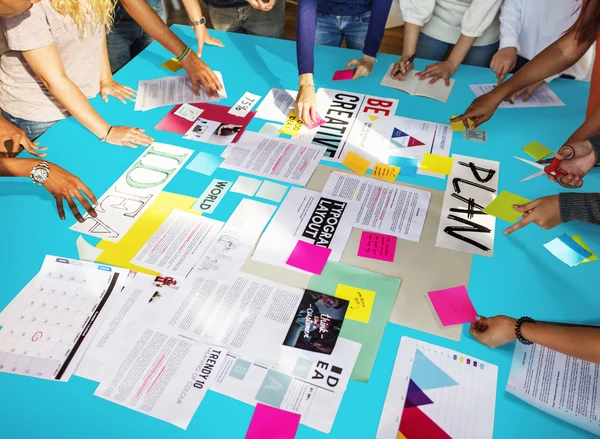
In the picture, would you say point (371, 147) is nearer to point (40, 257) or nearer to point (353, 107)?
point (353, 107)

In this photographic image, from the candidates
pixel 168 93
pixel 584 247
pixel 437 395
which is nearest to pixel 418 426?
pixel 437 395

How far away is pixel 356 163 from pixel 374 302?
0.51 m

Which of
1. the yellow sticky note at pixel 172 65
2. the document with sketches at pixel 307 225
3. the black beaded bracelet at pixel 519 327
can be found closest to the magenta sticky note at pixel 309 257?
the document with sketches at pixel 307 225

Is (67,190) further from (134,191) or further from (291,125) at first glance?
(291,125)

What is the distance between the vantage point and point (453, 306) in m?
1.06

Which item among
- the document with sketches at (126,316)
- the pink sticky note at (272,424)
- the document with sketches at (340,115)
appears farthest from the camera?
the document with sketches at (340,115)

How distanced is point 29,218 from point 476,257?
1167 millimetres

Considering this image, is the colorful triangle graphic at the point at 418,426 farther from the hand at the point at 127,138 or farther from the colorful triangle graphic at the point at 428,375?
the hand at the point at 127,138

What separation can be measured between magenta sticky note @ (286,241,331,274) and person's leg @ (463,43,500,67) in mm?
1198

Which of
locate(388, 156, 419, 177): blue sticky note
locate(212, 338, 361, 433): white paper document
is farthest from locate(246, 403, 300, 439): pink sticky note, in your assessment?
locate(388, 156, 419, 177): blue sticky note

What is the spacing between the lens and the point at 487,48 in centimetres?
185

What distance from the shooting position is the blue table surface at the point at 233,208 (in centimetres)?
89

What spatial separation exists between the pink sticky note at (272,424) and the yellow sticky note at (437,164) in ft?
2.74

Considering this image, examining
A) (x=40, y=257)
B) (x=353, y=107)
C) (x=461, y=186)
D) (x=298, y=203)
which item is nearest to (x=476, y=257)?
(x=461, y=186)
